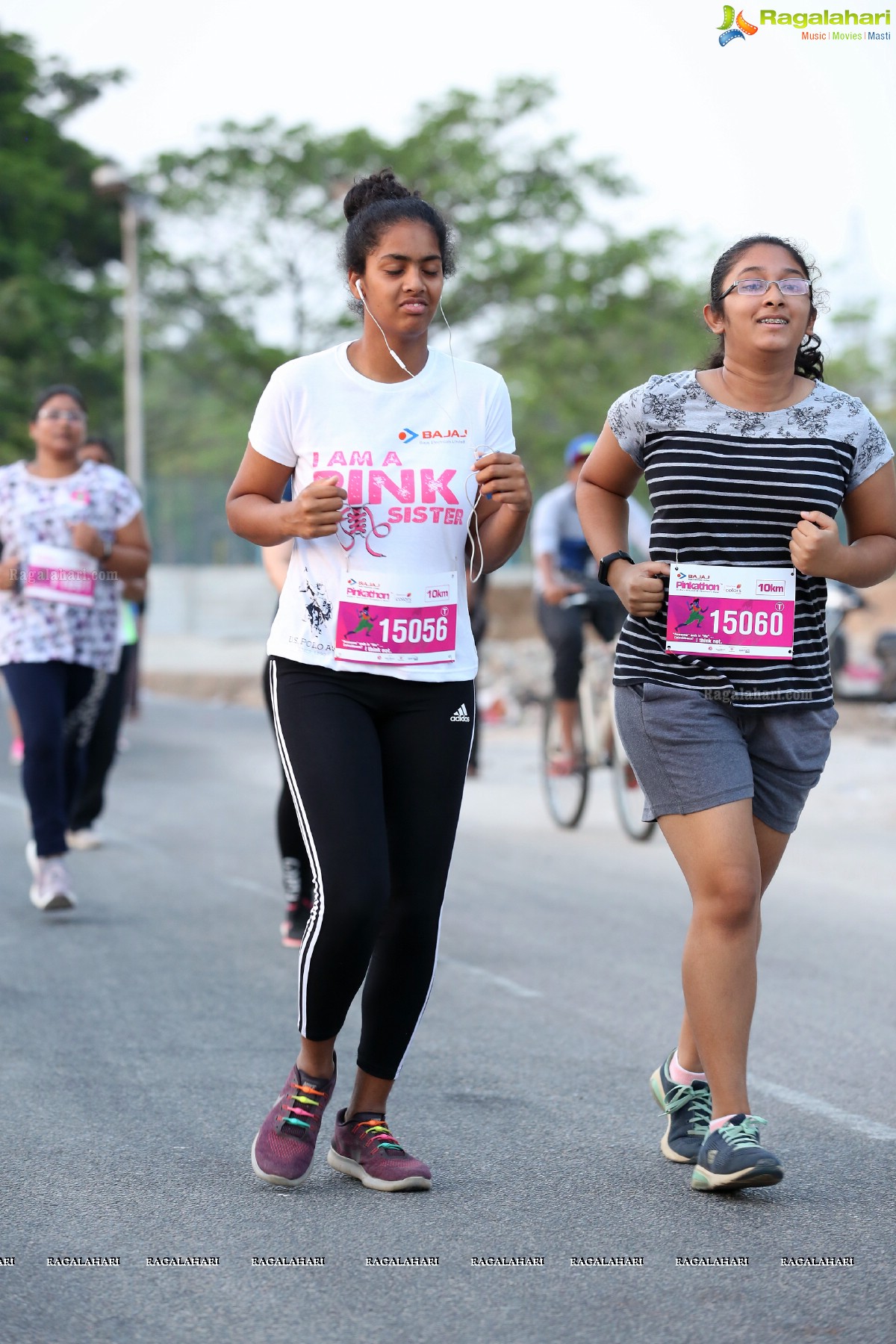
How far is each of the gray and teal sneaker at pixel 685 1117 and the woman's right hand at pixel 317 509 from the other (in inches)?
62.2

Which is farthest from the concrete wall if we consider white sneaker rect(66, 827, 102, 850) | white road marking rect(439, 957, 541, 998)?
white road marking rect(439, 957, 541, 998)

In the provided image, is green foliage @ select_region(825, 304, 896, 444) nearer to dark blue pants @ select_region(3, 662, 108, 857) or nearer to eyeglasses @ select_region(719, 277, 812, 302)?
dark blue pants @ select_region(3, 662, 108, 857)

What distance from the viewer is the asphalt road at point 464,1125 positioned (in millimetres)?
3383

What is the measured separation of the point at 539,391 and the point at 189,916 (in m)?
30.2

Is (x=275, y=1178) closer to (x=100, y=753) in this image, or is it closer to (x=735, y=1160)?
(x=735, y=1160)

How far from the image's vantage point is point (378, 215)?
4.10m

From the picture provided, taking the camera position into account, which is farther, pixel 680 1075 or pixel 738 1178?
pixel 680 1075

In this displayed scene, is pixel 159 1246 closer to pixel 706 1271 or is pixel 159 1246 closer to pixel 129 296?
pixel 706 1271

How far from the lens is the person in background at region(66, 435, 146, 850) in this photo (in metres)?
9.03

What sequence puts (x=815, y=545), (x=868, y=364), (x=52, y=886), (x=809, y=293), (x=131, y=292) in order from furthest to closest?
(x=868, y=364)
(x=131, y=292)
(x=52, y=886)
(x=809, y=293)
(x=815, y=545)

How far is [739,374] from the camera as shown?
13.8 feet

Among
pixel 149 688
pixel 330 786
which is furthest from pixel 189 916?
pixel 149 688

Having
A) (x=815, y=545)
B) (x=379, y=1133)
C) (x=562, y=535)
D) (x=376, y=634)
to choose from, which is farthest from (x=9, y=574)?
(x=815, y=545)

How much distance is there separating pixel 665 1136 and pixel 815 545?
1.47 meters
